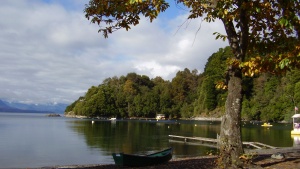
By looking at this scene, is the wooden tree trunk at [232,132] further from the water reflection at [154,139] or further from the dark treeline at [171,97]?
the dark treeline at [171,97]

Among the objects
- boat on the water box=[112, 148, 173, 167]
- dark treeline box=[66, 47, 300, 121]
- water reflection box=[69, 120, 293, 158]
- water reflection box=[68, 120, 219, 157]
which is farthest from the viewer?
dark treeline box=[66, 47, 300, 121]

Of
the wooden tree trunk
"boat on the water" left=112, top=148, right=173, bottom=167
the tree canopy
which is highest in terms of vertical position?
the tree canopy

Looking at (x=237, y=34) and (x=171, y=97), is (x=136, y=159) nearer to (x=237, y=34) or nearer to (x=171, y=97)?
(x=237, y=34)

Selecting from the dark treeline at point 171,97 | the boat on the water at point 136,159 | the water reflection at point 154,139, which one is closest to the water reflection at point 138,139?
the water reflection at point 154,139

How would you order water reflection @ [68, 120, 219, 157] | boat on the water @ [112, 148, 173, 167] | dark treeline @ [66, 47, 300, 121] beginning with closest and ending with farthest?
boat on the water @ [112, 148, 173, 167] → water reflection @ [68, 120, 219, 157] → dark treeline @ [66, 47, 300, 121]

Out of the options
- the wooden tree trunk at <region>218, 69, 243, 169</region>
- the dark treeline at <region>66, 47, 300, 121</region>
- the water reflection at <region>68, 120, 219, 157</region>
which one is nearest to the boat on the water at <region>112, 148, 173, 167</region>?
the wooden tree trunk at <region>218, 69, 243, 169</region>

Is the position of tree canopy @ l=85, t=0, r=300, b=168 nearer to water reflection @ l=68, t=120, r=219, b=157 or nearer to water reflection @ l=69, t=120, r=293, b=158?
water reflection @ l=69, t=120, r=293, b=158

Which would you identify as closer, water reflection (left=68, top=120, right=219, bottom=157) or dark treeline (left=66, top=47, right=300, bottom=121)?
water reflection (left=68, top=120, right=219, bottom=157)

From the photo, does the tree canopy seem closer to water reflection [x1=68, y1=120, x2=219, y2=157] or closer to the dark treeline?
water reflection [x1=68, y1=120, x2=219, y2=157]

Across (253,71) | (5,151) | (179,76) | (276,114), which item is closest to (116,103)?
(179,76)

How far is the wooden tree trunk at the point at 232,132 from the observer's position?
1050 centimetres

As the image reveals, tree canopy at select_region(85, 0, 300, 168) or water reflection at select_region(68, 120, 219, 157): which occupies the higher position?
tree canopy at select_region(85, 0, 300, 168)

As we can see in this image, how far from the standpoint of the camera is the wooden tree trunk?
1050cm

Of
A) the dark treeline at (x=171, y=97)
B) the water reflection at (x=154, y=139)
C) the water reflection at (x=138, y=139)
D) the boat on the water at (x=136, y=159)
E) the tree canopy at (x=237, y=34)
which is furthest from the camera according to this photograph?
the dark treeline at (x=171, y=97)
